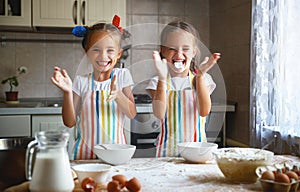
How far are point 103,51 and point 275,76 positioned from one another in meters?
1.04

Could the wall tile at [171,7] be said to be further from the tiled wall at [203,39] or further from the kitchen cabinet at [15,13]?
the kitchen cabinet at [15,13]

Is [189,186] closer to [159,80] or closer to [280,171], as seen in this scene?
[280,171]

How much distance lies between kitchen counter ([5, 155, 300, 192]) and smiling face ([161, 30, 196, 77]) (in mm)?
312

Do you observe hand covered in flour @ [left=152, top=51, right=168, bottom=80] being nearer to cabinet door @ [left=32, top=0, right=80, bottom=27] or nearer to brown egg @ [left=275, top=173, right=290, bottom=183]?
brown egg @ [left=275, top=173, right=290, bottom=183]

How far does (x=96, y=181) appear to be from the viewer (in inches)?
43.6

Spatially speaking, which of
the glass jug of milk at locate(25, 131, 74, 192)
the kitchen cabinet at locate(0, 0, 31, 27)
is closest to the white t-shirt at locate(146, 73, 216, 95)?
the glass jug of milk at locate(25, 131, 74, 192)

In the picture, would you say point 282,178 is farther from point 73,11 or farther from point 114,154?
point 73,11

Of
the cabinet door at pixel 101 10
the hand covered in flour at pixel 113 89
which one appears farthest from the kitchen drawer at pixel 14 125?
the hand covered in flour at pixel 113 89

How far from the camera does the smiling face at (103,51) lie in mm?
1442

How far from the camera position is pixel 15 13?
2.60 meters

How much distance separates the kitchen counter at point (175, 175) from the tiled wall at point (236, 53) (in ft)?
3.58

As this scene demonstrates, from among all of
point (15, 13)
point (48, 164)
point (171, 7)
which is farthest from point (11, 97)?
point (48, 164)

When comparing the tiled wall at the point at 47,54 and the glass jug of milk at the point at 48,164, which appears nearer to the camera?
the glass jug of milk at the point at 48,164

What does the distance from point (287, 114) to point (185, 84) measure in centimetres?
70
